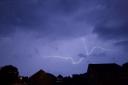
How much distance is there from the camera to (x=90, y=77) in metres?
56.6

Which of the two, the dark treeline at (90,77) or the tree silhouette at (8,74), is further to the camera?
the dark treeline at (90,77)

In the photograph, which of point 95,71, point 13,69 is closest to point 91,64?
point 95,71

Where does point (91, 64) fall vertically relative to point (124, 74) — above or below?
above

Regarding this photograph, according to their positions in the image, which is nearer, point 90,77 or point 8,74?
point 8,74

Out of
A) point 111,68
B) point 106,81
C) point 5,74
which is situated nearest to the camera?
point 5,74

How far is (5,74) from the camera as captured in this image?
47.9 m

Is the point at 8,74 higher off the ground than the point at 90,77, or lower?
higher

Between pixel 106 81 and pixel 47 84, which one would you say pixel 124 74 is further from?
pixel 47 84

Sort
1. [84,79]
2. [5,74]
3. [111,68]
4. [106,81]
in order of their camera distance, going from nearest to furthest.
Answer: [5,74]
[106,81]
[111,68]
[84,79]

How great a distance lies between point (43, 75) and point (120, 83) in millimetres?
23403

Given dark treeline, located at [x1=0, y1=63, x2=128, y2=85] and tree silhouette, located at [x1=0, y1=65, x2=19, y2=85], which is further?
dark treeline, located at [x1=0, y1=63, x2=128, y2=85]

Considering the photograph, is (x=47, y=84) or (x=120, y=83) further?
(x=47, y=84)

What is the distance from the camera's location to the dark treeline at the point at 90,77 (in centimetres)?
4916

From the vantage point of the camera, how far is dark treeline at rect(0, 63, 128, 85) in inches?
1936
